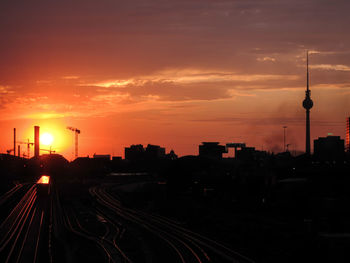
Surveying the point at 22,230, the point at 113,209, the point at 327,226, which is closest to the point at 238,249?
the point at 327,226

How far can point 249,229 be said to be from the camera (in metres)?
55.1

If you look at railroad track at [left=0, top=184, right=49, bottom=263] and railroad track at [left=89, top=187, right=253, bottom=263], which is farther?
railroad track at [left=0, top=184, right=49, bottom=263]

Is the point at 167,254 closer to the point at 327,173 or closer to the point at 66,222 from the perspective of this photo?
the point at 66,222

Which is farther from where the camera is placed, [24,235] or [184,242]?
[24,235]

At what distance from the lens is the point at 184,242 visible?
4662 cm

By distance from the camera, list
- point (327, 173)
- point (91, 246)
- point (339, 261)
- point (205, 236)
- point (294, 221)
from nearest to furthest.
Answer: point (339, 261) < point (91, 246) < point (205, 236) < point (294, 221) < point (327, 173)

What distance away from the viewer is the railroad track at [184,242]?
3878 cm

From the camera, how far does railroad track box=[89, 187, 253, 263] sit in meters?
38.8

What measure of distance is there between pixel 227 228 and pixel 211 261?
19.5 meters

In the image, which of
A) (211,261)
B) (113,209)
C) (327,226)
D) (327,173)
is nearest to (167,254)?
(211,261)

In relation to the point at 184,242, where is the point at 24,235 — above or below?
below

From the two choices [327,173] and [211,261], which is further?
[327,173]

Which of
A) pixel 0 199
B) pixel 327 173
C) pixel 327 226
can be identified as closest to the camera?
pixel 327 226

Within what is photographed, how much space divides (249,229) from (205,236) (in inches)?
283
